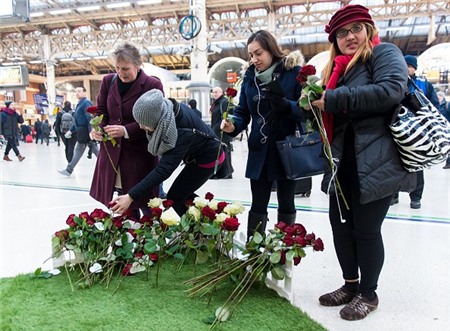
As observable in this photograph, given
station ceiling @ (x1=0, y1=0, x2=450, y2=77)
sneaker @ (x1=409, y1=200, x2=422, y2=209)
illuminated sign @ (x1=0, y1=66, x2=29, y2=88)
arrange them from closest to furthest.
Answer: sneaker @ (x1=409, y1=200, x2=422, y2=209) < illuminated sign @ (x1=0, y1=66, x2=29, y2=88) < station ceiling @ (x1=0, y1=0, x2=450, y2=77)

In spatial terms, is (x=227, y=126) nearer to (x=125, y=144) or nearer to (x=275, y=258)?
(x=125, y=144)

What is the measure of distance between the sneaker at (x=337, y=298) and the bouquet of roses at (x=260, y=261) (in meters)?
0.24

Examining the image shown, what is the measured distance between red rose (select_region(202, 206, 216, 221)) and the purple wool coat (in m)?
0.53

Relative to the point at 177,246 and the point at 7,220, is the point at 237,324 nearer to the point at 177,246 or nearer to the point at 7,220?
the point at 177,246

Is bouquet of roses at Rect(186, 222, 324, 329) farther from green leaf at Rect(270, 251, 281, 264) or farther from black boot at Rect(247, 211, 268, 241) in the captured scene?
black boot at Rect(247, 211, 268, 241)

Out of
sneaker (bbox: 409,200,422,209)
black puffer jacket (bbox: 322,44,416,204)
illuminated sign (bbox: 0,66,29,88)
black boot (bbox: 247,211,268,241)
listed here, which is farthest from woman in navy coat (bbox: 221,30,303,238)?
illuminated sign (bbox: 0,66,29,88)

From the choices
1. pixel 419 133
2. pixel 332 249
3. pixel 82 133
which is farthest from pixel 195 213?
pixel 82 133

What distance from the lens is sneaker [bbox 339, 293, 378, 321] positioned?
4.95 feet

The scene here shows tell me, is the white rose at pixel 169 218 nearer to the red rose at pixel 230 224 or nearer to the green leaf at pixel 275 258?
the red rose at pixel 230 224

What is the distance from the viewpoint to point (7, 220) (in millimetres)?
3115

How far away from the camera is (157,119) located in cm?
175

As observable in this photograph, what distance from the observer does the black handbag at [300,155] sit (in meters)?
1.74

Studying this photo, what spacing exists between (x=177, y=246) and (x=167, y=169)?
387mm

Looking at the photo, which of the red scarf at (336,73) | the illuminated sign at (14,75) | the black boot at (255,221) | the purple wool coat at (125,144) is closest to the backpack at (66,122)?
the illuminated sign at (14,75)
